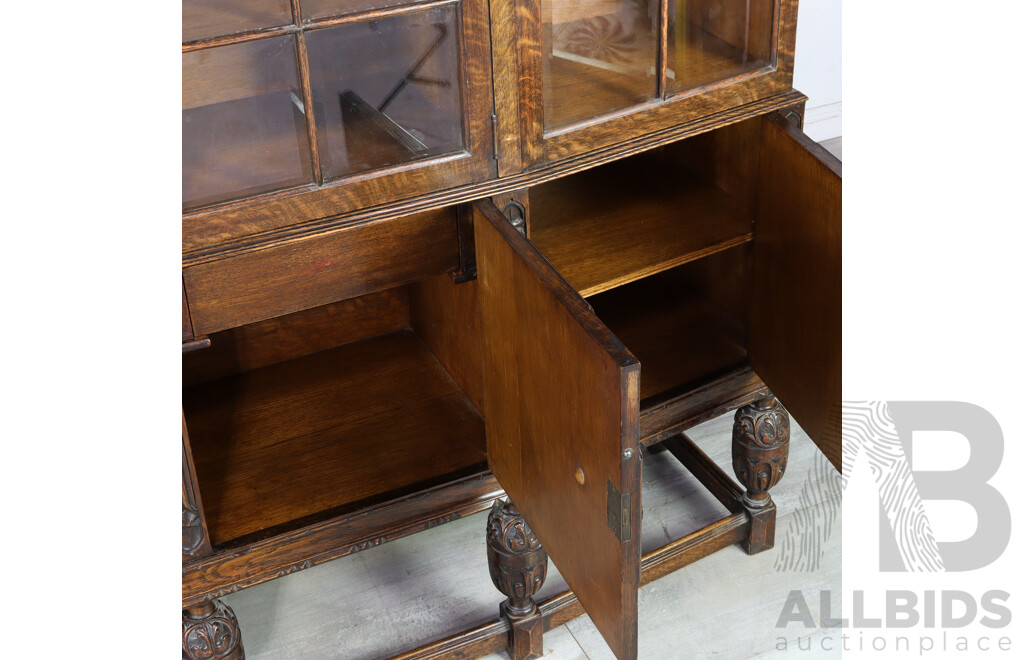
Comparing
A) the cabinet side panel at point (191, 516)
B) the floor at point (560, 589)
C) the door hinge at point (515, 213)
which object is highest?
the door hinge at point (515, 213)

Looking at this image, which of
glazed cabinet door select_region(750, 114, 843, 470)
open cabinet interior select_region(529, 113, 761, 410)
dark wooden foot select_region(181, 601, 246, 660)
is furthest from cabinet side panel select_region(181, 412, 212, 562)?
glazed cabinet door select_region(750, 114, 843, 470)

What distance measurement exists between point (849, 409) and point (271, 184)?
2.29 feet

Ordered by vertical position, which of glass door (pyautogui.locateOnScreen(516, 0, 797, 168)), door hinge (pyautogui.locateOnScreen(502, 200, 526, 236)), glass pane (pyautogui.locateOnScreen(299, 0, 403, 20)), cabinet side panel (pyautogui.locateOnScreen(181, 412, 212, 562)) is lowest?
cabinet side panel (pyautogui.locateOnScreen(181, 412, 212, 562))

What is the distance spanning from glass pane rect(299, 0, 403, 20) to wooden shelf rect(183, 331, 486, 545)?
60cm

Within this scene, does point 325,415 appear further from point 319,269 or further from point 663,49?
point 663,49

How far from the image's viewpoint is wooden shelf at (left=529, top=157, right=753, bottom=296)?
1.33m

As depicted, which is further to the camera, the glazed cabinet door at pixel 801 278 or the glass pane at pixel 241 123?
the glazed cabinet door at pixel 801 278

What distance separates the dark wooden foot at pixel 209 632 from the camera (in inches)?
50.9

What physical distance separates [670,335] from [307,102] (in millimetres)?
741

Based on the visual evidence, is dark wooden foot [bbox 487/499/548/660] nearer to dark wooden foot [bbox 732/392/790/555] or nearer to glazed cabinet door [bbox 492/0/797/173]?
dark wooden foot [bbox 732/392/790/555]

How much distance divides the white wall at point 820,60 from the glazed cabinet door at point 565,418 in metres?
1.44

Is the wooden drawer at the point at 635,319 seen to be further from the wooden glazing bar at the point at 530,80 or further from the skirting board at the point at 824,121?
the skirting board at the point at 824,121

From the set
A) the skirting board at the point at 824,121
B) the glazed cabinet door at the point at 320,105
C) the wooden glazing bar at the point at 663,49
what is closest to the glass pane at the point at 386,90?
the glazed cabinet door at the point at 320,105

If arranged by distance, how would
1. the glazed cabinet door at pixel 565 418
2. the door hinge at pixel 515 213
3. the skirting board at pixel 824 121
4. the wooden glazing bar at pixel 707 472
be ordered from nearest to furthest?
the glazed cabinet door at pixel 565 418 → the door hinge at pixel 515 213 → the wooden glazing bar at pixel 707 472 → the skirting board at pixel 824 121
